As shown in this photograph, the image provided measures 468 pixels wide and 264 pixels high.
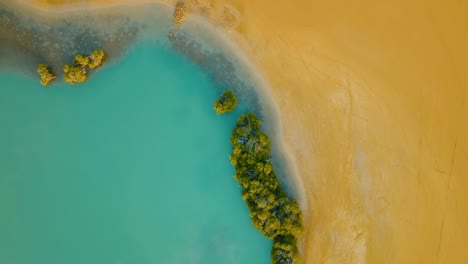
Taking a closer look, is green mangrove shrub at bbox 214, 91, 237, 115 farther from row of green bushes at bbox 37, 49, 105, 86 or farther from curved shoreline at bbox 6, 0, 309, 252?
row of green bushes at bbox 37, 49, 105, 86

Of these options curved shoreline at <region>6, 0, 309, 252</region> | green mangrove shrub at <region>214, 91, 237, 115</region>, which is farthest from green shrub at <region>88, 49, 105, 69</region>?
green mangrove shrub at <region>214, 91, 237, 115</region>

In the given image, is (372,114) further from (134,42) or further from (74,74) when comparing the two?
(74,74)

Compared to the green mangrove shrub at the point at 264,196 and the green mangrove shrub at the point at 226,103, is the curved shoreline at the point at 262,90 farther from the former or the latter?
the green mangrove shrub at the point at 226,103

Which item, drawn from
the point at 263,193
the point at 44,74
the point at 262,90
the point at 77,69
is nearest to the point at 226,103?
the point at 262,90

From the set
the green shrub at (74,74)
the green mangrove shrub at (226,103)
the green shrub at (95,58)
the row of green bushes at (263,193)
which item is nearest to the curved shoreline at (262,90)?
the row of green bushes at (263,193)

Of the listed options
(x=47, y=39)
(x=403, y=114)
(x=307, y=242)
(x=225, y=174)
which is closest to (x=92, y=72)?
(x=47, y=39)

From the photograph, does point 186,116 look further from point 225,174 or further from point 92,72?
point 92,72
